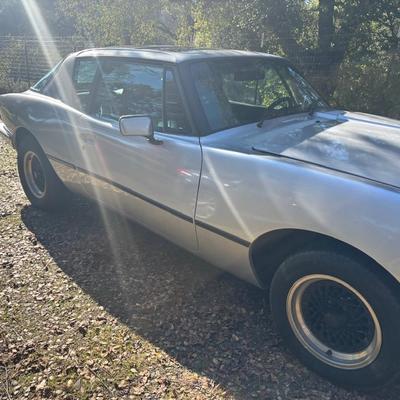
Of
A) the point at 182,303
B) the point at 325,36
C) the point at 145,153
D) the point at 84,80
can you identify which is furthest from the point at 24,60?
the point at 182,303

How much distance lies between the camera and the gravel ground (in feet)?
7.30

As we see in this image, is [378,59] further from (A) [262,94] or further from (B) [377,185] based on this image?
(B) [377,185]

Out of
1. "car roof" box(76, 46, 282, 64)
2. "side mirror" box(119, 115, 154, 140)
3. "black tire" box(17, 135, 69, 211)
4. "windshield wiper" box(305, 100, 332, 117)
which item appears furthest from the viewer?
"black tire" box(17, 135, 69, 211)

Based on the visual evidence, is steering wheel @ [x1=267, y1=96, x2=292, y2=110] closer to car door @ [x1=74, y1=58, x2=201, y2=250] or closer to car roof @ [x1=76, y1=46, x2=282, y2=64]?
car roof @ [x1=76, y1=46, x2=282, y2=64]

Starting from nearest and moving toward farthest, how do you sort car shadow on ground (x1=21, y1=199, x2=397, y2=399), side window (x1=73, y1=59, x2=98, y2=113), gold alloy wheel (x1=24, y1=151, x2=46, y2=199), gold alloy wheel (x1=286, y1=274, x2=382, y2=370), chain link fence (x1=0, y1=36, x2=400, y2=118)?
gold alloy wheel (x1=286, y1=274, x2=382, y2=370), car shadow on ground (x1=21, y1=199, x2=397, y2=399), side window (x1=73, y1=59, x2=98, y2=113), gold alloy wheel (x1=24, y1=151, x2=46, y2=199), chain link fence (x1=0, y1=36, x2=400, y2=118)

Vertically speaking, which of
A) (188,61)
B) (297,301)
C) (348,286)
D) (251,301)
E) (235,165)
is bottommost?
(251,301)

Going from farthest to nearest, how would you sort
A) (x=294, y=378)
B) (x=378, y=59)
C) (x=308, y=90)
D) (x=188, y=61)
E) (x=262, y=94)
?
(x=378, y=59)
(x=308, y=90)
(x=262, y=94)
(x=188, y=61)
(x=294, y=378)

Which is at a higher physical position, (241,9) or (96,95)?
(241,9)

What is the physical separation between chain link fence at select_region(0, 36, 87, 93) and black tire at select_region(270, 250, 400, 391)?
11.4 m

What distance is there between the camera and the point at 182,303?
2.86 meters

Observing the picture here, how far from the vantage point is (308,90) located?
11.6 feet

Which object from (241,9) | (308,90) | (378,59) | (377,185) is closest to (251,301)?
(377,185)

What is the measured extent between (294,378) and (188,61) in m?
2.12

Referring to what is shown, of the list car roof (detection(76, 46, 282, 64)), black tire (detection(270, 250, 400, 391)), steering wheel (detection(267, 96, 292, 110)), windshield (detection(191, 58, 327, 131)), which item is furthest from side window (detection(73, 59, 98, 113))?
black tire (detection(270, 250, 400, 391))
